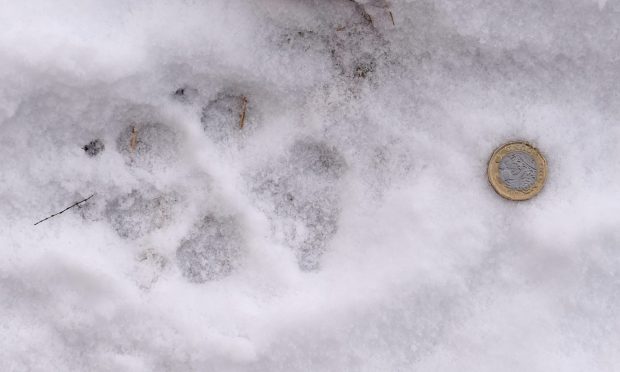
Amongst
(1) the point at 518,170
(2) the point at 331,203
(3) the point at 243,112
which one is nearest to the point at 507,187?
(1) the point at 518,170

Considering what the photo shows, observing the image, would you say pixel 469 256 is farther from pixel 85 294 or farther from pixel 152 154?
pixel 85 294

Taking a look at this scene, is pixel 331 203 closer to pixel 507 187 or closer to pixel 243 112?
pixel 243 112

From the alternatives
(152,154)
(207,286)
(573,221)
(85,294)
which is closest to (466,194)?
(573,221)

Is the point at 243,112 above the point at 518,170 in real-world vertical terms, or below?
above

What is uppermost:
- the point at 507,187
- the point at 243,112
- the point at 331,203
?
the point at 243,112
